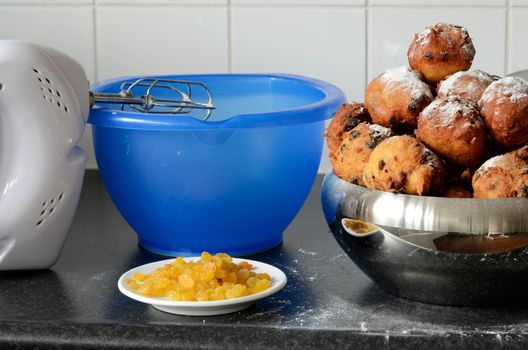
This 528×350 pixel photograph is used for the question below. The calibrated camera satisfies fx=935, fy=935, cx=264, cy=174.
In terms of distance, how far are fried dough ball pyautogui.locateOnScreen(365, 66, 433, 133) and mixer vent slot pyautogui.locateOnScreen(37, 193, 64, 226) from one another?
1.22 feet

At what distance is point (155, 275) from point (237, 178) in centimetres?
19

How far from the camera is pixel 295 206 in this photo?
1.18 m

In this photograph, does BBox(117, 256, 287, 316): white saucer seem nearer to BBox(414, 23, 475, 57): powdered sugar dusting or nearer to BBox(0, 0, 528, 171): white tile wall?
BBox(414, 23, 475, 57): powdered sugar dusting


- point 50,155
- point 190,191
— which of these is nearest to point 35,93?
point 50,155

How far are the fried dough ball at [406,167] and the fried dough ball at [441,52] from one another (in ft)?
0.31

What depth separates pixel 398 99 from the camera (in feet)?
3.04

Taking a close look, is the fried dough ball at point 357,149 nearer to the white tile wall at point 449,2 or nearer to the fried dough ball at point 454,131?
the fried dough ball at point 454,131

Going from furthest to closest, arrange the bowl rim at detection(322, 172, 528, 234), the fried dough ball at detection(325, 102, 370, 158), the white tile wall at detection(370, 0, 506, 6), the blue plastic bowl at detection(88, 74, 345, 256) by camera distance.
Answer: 1. the white tile wall at detection(370, 0, 506, 6)
2. the blue plastic bowl at detection(88, 74, 345, 256)
3. the fried dough ball at detection(325, 102, 370, 158)
4. the bowl rim at detection(322, 172, 528, 234)

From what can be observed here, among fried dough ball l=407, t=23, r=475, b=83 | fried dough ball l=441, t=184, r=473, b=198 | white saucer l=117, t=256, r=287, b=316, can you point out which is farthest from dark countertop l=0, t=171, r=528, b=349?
fried dough ball l=407, t=23, r=475, b=83

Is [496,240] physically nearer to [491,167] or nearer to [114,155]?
[491,167]

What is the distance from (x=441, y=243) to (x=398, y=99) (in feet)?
0.49

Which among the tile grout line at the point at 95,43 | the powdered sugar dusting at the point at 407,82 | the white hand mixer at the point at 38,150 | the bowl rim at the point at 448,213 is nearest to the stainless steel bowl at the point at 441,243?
the bowl rim at the point at 448,213

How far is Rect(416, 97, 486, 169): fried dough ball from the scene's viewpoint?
875 mm

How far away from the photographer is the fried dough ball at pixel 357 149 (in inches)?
36.4
